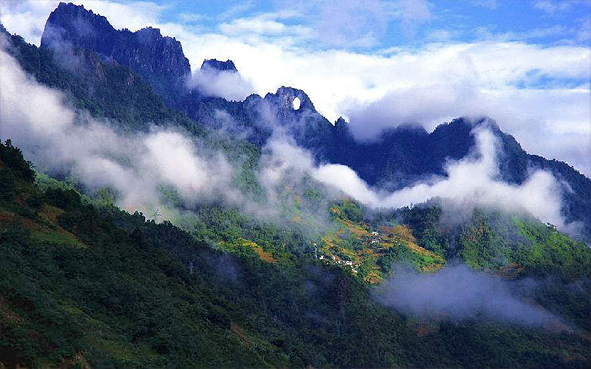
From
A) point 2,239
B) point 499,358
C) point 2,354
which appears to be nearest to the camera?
point 2,354

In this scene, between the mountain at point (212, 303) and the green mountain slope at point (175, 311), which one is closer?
the green mountain slope at point (175, 311)

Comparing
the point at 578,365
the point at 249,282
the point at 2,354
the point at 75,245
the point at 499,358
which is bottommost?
the point at 2,354

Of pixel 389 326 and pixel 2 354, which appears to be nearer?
pixel 2 354

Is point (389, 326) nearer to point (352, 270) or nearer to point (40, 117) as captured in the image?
point (352, 270)

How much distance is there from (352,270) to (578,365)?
7306cm

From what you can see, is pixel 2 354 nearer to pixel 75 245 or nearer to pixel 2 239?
pixel 2 239

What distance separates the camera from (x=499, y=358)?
13762 cm

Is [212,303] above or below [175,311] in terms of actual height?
above

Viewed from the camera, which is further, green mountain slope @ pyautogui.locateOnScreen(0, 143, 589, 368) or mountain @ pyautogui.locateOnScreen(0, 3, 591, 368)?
mountain @ pyautogui.locateOnScreen(0, 3, 591, 368)

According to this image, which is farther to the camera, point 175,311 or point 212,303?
point 212,303

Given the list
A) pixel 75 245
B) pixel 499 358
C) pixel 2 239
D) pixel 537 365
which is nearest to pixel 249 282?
pixel 499 358

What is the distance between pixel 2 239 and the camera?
159 feet

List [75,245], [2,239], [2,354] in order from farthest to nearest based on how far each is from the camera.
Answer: [75,245] < [2,239] < [2,354]

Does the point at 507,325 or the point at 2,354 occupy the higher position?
the point at 507,325
